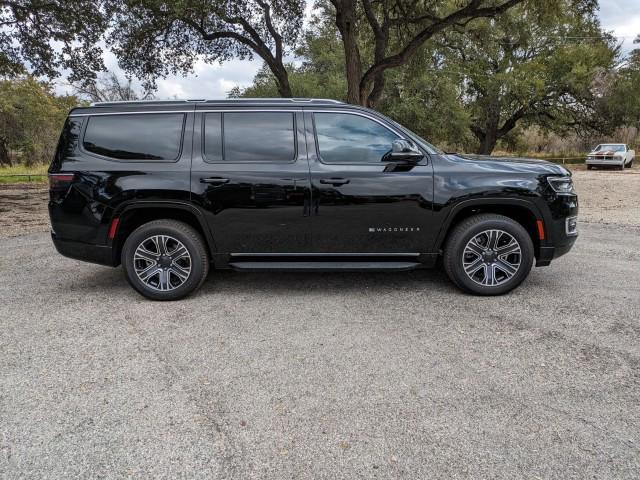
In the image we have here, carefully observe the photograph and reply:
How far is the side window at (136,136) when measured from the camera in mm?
4371

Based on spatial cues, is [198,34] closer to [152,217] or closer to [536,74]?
[152,217]

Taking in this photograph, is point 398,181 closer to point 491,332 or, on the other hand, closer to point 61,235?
point 491,332

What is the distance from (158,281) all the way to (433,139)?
2407cm

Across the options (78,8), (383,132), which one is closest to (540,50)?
(78,8)

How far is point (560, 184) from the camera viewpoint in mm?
4340

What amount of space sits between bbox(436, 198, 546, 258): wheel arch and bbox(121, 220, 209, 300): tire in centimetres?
244

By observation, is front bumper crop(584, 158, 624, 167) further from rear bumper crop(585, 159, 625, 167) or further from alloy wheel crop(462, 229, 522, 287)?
alloy wheel crop(462, 229, 522, 287)

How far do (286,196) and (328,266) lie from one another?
2.64 feet

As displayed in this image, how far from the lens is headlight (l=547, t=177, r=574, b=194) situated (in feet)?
14.1

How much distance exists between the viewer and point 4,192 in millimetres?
14125

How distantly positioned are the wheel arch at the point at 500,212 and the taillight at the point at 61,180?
3.70 m

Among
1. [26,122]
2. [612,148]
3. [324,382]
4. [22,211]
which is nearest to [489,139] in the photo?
[612,148]

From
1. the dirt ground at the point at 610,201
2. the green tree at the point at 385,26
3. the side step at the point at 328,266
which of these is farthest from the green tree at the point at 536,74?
the side step at the point at 328,266

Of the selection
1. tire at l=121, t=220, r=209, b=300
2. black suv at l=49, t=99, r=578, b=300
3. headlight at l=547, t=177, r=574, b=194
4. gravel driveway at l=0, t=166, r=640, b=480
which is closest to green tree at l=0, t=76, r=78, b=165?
black suv at l=49, t=99, r=578, b=300
